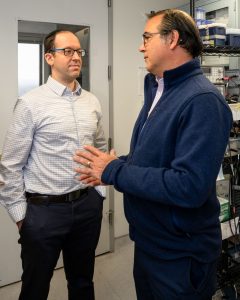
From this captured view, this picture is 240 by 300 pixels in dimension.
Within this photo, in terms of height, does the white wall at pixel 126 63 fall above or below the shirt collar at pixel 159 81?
above

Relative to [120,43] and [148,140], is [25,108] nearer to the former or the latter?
[148,140]

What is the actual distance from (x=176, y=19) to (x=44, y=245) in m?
1.21

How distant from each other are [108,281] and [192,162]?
5.77 feet

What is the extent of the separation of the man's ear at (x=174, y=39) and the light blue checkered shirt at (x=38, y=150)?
0.72 metres

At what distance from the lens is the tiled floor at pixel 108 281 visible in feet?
7.45

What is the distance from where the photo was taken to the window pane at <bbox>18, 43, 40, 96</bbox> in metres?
2.26

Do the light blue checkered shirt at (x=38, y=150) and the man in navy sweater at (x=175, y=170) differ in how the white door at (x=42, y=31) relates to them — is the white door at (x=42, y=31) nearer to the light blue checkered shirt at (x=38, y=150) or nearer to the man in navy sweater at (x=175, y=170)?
the light blue checkered shirt at (x=38, y=150)

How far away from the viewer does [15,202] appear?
64.4 inches

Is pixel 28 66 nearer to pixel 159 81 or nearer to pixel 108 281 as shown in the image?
pixel 159 81

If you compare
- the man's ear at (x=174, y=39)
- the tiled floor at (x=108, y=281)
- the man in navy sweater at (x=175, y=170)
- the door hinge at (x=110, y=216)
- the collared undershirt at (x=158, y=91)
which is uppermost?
the man's ear at (x=174, y=39)

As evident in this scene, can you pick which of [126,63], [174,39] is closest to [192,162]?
[174,39]

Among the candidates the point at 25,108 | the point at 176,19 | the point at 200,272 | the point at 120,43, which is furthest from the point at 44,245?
the point at 120,43

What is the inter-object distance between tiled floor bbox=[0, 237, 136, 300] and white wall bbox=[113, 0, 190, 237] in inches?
13.2

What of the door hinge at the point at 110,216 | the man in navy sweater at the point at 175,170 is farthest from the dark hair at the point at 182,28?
the door hinge at the point at 110,216
